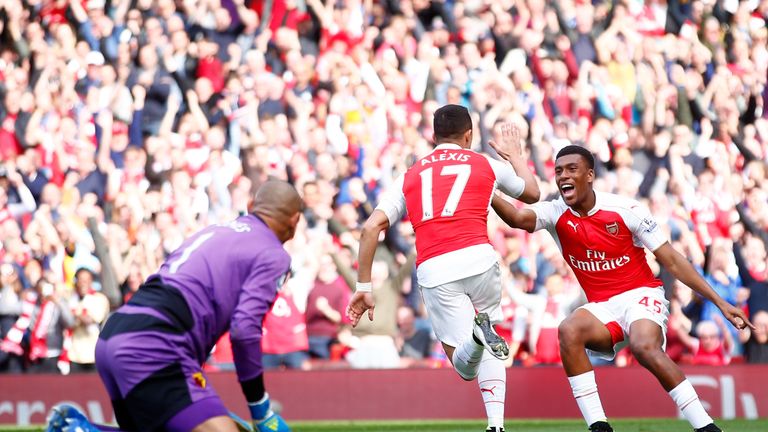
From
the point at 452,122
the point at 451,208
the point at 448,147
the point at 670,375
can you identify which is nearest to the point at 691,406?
the point at 670,375

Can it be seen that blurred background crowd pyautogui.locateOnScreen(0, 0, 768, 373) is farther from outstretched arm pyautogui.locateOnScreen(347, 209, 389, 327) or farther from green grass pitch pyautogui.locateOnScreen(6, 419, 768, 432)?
outstretched arm pyautogui.locateOnScreen(347, 209, 389, 327)

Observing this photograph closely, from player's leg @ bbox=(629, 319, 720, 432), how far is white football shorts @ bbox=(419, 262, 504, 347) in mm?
1017

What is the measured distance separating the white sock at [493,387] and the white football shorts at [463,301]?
0.88ft

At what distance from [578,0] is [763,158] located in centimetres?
370

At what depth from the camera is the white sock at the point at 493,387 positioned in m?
8.73

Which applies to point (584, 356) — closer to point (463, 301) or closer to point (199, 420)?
point (463, 301)

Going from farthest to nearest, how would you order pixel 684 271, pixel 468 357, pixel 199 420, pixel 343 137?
pixel 343 137
pixel 684 271
pixel 468 357
pixel 199 420

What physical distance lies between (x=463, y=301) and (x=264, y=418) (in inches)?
109

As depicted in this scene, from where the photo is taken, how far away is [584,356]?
29.4 ft

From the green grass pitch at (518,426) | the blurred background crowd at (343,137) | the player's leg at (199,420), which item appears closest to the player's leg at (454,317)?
the player's leg at (199,420)

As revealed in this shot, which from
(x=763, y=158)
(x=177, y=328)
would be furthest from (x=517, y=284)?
(x=177, y=328)

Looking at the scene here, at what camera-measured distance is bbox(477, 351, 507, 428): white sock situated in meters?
8.73

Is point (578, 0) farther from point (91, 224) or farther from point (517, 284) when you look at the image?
point (91, 224)

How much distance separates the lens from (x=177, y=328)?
6238 mm
